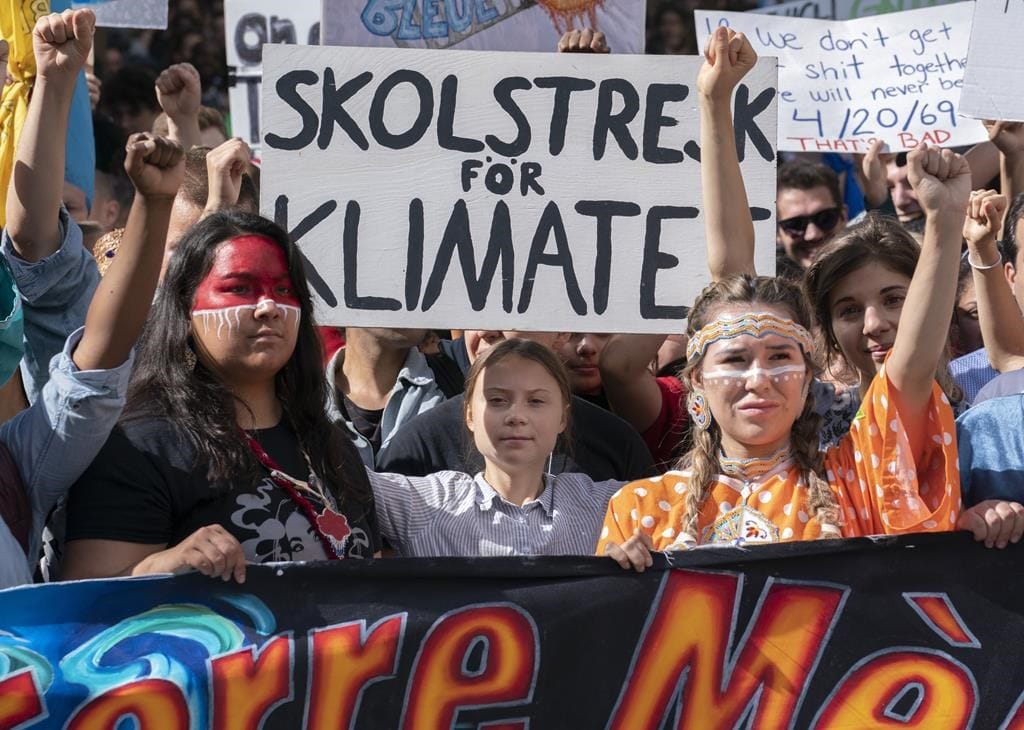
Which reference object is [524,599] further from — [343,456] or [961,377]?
[961,377]

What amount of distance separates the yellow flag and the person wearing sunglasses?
256cm

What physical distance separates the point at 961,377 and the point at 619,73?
1200mm

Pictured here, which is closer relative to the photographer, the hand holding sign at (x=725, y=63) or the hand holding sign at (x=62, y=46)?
the hand holding sign at (x=62, y=46)

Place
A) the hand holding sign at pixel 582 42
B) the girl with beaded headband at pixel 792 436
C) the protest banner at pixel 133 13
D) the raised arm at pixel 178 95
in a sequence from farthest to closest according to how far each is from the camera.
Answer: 1. the raised arm at pixel 178 95
2. the protest banner at pixel 133 13
3. the hand holding sign at pixel 582 42
4. the girl with beaded headband at pixel 792 436

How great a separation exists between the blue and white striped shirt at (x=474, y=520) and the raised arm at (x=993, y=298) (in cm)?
108

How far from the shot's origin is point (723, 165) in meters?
3.69

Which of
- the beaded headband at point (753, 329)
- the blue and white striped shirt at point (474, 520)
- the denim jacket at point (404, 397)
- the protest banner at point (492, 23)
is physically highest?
the protest banner at point (492, 23)

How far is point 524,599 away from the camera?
301cm

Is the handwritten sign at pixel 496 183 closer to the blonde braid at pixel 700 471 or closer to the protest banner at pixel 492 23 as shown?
the protest banner at pixel 492 23

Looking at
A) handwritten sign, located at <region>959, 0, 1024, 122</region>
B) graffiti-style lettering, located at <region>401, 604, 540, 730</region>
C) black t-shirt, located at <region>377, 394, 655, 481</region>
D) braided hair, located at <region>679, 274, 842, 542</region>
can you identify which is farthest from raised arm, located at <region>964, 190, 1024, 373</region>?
graffiti-style lettering, located at <region>401, 604, 540, 730</region>

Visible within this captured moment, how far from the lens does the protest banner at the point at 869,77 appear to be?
5.56 metres

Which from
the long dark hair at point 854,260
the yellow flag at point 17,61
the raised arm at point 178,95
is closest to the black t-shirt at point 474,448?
the long dark hair at point 854,260

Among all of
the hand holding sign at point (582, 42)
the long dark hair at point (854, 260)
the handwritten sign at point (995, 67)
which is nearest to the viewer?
the long dark hair at point (854, 260)

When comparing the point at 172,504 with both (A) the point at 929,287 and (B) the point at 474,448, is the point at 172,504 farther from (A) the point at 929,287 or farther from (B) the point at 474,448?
(A) the point at 929,287
